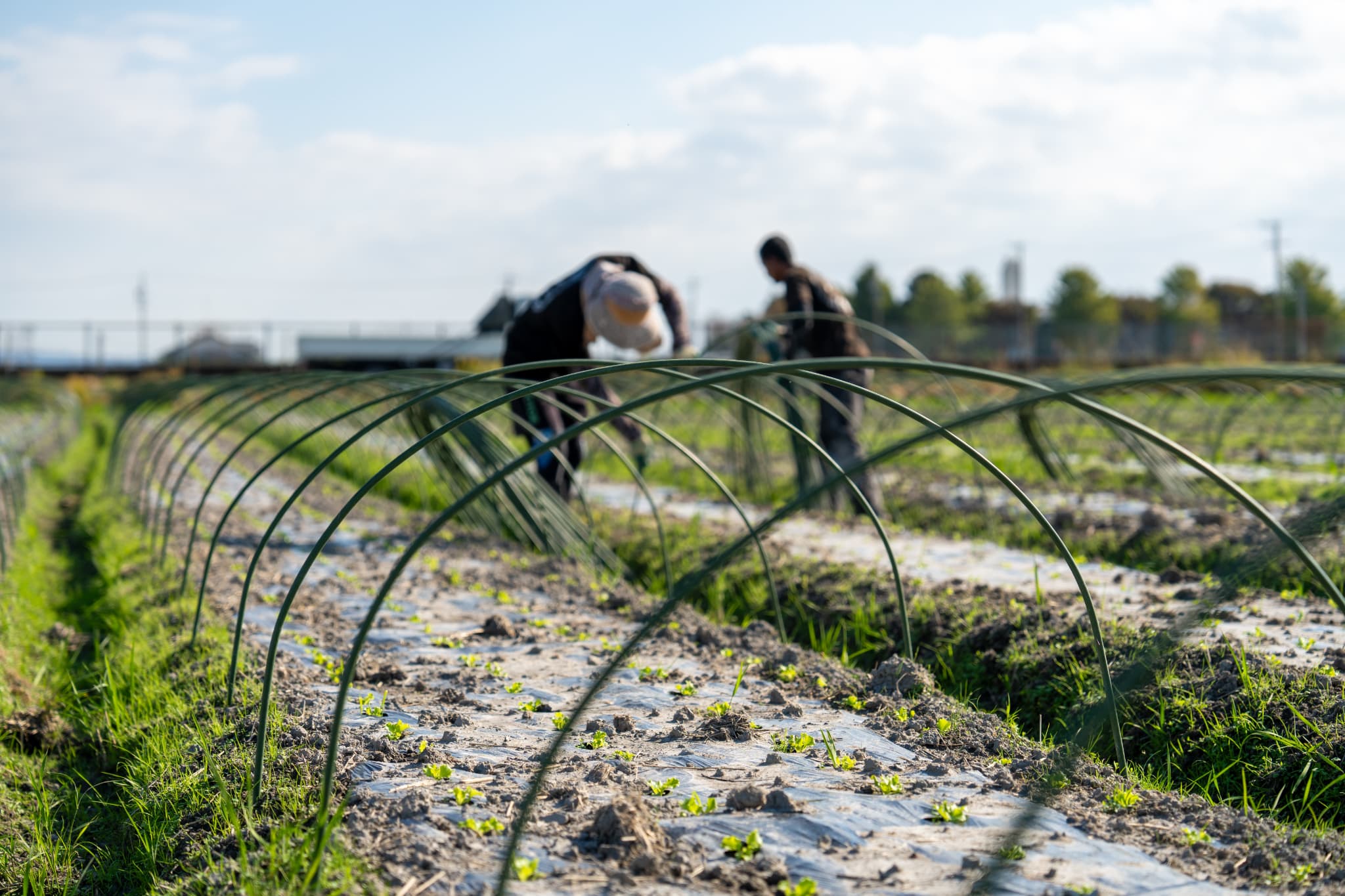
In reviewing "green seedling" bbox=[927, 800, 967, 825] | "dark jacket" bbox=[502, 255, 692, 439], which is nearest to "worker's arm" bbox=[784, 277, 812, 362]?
"dark jacket" bbox=[502, 255, 692, 439]

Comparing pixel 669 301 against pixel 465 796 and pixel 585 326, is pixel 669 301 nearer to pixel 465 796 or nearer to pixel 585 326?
pixel 585 326

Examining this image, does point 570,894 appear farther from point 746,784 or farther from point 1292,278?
point 1292,278

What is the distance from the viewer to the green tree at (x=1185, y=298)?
60.2 meters

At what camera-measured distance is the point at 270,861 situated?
2.40 meters

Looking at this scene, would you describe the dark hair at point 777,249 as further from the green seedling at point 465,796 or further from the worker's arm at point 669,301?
the green seedling at point 465,796

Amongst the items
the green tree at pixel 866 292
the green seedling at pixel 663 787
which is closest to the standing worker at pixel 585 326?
the green seedling at pixel 663 787

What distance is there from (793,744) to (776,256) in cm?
548

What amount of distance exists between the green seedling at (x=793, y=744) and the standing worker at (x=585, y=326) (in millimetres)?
3335

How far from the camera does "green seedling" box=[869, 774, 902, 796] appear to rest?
2.77m

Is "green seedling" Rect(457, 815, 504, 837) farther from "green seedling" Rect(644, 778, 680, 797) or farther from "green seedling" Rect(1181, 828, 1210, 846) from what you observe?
"green seedling" Rect(1181, 828, 1210, 846)

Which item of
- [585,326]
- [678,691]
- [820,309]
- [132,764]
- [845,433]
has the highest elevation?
[820,309]

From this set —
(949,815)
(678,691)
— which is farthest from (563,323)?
(949,815)

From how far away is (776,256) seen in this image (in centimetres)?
806

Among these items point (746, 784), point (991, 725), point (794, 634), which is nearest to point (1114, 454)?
point (794, 634)
